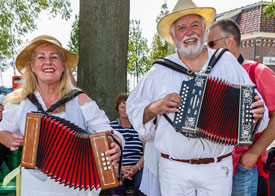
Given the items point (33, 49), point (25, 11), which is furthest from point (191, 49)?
point (25, 11)

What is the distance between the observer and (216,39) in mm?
2936

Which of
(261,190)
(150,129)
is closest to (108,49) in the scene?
(150,129)

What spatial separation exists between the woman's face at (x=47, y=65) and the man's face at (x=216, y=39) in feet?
5.32

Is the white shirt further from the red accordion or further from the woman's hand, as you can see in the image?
the woman's hand

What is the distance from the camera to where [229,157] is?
7.67ft

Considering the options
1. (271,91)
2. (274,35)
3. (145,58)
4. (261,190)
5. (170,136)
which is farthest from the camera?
(274,35)

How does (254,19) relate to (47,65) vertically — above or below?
above

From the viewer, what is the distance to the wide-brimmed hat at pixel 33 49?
2.26m

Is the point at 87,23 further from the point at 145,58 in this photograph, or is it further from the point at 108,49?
the point at 145,58

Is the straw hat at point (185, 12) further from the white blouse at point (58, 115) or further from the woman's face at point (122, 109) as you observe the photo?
the woman's face at point (122, 109)

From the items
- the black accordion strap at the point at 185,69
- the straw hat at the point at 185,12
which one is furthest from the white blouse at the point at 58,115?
the straw hat at the point at 185,12

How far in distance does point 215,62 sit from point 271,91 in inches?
23.1

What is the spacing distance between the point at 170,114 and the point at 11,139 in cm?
129

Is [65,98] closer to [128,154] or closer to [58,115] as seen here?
[58,115]
